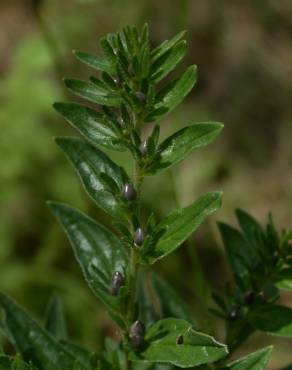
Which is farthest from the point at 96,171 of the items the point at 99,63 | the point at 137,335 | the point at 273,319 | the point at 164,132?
the point at 164,132

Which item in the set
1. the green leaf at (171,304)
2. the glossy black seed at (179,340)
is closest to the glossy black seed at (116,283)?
the glossy black seed at (179,340)

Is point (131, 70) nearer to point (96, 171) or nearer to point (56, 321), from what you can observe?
point (96, 171)

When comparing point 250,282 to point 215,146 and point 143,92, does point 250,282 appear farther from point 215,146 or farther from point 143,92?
point 215,146

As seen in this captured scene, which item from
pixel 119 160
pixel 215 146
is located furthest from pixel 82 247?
pixel 215 146

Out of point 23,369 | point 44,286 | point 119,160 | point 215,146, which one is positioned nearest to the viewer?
point 23,369

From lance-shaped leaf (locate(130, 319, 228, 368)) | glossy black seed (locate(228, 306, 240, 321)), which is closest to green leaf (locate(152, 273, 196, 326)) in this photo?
glossy black seed (locate(228, 306, 240, 321))

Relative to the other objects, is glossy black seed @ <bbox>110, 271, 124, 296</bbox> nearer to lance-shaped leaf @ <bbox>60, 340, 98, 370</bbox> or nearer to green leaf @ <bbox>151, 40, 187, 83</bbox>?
lance-shaped leaf @ <bbox>60, 340, 98, 370</bbox>
